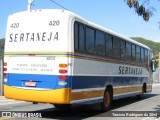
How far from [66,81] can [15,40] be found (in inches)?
98.6

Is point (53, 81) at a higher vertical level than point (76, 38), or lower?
lower

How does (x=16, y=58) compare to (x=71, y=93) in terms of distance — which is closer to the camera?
(x=71, y=93)

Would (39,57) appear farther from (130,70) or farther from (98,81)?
(130,70)

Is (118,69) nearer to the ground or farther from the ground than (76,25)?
nearer to the ground

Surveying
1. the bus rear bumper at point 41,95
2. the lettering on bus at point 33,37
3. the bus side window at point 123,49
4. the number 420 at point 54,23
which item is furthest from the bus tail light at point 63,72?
the bus side window at point 123,49

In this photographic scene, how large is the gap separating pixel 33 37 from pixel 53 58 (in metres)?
1.11

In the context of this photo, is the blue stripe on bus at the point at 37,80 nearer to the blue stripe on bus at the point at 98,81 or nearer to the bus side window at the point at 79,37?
the blue stripe on bus at the point at 98,81

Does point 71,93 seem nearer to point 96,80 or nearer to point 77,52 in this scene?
point 77,52

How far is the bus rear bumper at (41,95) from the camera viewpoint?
11.3 meters

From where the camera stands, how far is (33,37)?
12086 mm

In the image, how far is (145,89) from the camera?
22.5 meters

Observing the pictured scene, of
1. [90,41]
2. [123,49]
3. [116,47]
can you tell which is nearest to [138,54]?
[123,49]

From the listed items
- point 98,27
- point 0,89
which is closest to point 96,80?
point 98,27

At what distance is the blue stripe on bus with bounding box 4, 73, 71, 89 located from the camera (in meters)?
11.4
